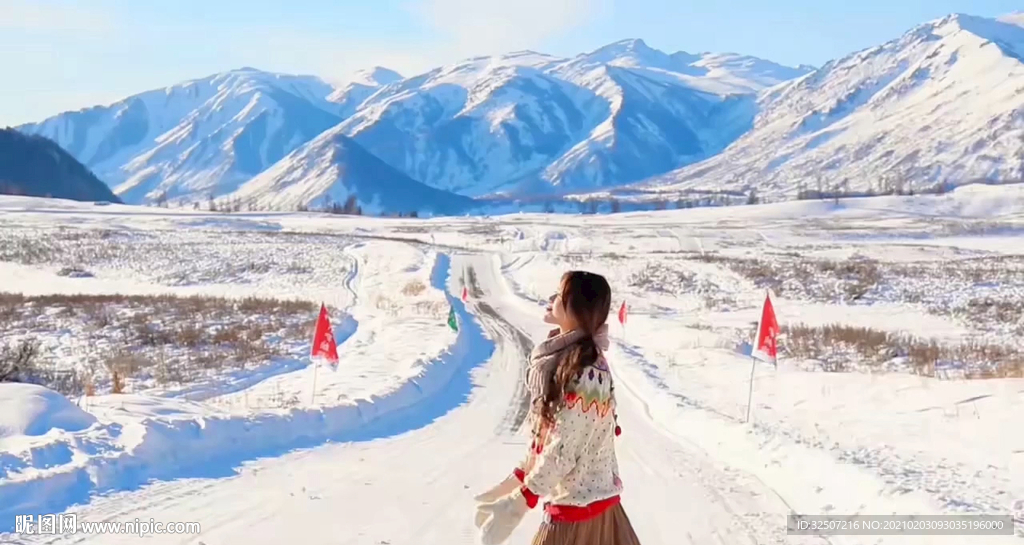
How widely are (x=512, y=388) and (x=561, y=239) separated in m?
60.7

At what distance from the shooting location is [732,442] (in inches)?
439

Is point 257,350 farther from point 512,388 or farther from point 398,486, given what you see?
point 398,486

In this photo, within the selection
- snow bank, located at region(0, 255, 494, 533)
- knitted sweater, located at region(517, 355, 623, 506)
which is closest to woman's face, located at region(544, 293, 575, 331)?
knitted sweater, located at region(517, 355, 623, 506)

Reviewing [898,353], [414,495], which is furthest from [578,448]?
[898,353]

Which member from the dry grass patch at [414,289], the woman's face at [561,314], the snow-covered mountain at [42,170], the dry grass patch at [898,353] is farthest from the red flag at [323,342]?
the snow-covered mountain at [42,170]

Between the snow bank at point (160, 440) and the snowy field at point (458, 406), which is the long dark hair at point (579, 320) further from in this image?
the snow bank at point (160, 440)

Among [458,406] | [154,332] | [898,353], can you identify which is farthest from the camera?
[154,332]

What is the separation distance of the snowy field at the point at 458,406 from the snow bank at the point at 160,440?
31 mm

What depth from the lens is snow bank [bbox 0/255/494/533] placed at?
7.44m

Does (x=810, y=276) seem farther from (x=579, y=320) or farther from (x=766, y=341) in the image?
(x=579, y=320)

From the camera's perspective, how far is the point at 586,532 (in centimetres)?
449

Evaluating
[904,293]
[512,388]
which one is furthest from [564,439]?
[904,293]

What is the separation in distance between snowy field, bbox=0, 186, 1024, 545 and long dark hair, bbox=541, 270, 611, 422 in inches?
133

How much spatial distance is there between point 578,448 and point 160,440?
20.7 ft
